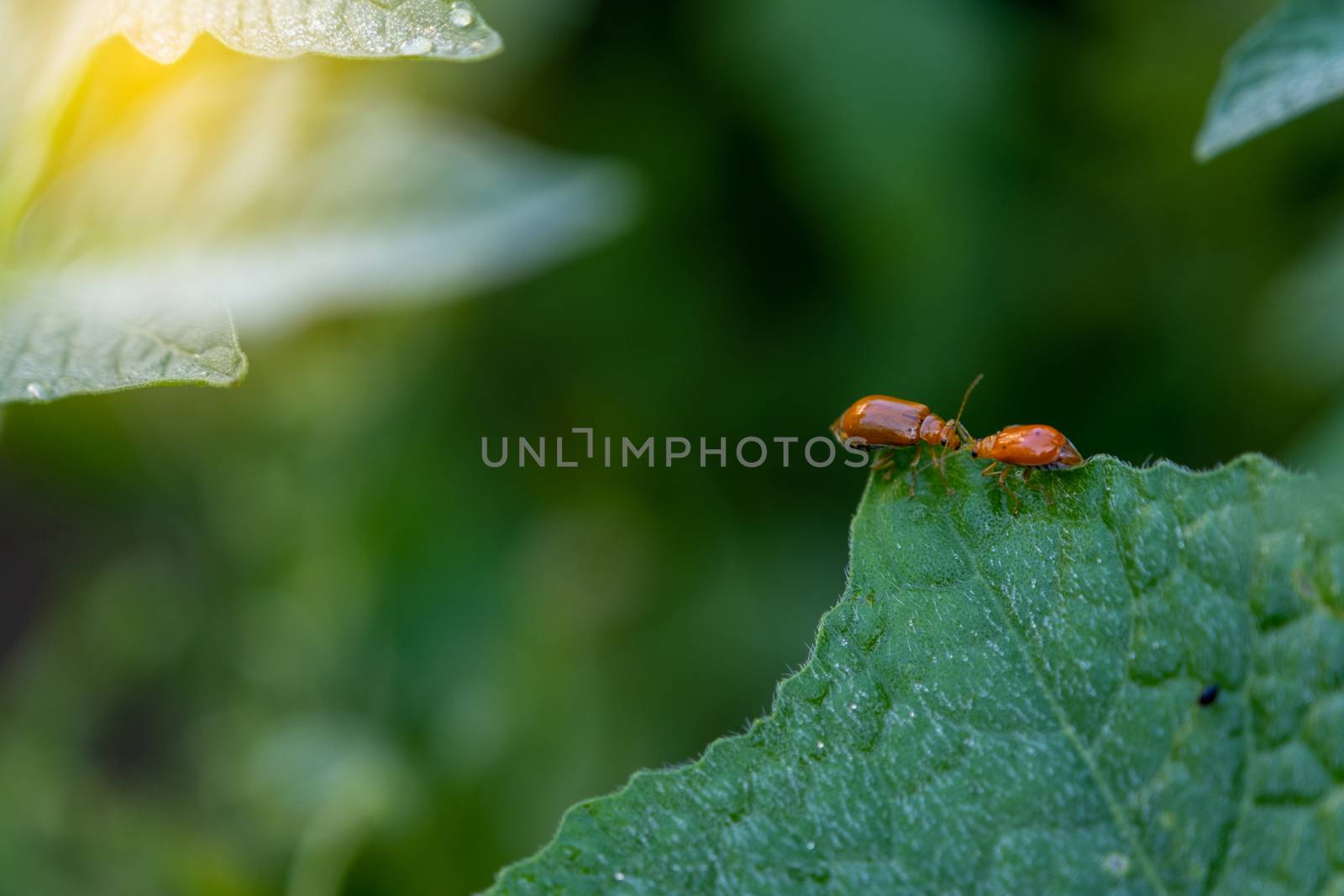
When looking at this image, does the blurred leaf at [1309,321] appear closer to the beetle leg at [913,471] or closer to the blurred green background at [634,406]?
the blurred green background at [634,406]

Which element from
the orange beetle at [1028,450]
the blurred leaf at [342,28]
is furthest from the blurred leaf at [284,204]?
the orange beetle at [1028,450]

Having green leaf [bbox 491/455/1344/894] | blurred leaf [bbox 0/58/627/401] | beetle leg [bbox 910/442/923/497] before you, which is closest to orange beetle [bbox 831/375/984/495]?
beetle leg [bbox 910/442/923/497]

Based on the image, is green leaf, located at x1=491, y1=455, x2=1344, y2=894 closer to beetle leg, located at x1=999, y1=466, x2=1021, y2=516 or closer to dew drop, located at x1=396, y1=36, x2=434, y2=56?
beetle leg, located at x1=999, y1=466, x2=1021, y2=516

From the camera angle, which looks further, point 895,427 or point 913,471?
point 895,427

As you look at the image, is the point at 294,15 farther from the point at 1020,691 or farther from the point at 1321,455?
the point at 1321,455

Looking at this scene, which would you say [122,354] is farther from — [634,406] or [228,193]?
[634,406]

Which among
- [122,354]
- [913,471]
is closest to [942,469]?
[913,471]

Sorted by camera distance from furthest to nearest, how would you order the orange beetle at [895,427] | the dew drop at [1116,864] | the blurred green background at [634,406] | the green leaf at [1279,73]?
the blurred green background at [634,406], the orange beetle at [895,427], the green leaf at [1279,73], the dew drop at [1116,864]
